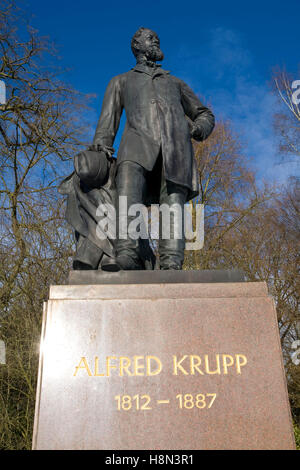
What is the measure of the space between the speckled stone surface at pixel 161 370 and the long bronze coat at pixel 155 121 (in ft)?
4.41

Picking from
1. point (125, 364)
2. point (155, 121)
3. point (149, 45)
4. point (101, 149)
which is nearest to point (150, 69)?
point (149, 45)

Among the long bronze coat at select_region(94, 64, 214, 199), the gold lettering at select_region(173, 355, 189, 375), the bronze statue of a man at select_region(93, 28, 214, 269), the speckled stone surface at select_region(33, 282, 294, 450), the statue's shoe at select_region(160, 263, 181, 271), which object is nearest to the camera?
the speckled stone surface at select_region(33, 282, 294, 450)

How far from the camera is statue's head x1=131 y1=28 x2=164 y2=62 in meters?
4.40

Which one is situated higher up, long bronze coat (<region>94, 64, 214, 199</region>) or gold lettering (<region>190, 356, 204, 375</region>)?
long bronze coat (<region>94, 64, 214, 199</region>)

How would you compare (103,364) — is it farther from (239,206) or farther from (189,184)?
(239,206)

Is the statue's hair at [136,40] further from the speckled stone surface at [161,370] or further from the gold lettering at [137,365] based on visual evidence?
the gold lettering at [137,365]

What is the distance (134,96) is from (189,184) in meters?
1.02

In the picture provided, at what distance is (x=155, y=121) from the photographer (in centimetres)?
399

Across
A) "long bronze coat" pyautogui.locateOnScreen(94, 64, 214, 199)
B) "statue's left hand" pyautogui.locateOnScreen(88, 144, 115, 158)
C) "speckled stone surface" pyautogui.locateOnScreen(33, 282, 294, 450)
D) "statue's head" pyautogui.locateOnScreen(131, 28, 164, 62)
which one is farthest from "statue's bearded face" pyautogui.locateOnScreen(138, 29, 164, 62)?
"speckled stone surface" pyautogui.locateOnScreen(33, 282, 294, 450)

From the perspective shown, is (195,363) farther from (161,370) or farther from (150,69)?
(150,69)

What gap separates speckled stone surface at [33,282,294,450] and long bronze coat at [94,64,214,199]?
1.34 m

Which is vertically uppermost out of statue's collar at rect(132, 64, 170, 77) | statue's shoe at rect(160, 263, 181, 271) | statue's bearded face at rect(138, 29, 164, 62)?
statue's bearded face at rect(138, 29, 164, 62)

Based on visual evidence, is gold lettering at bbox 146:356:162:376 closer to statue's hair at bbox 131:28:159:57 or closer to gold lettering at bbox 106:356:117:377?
gold lettering at bbox 106:356:117:377

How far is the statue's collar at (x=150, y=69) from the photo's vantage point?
434cm
